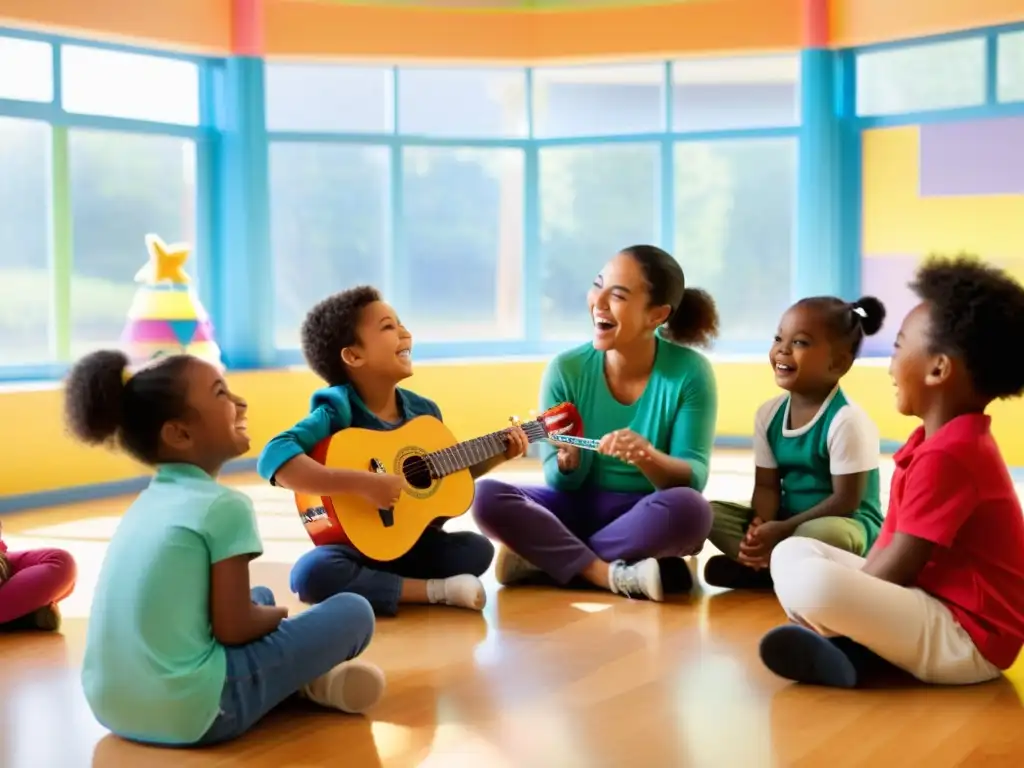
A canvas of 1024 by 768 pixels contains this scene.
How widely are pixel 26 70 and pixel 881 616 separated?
202 inches

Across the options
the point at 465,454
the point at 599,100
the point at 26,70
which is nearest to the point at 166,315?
the point at 26,70

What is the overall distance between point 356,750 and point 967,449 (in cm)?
138

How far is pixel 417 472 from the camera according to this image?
3.54 meters

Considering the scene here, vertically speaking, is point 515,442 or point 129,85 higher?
point 129,85

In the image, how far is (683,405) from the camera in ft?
12.4

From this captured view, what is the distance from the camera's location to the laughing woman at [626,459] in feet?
11.9

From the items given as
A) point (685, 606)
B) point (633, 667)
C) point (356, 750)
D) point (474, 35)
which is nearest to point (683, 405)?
point (685, 606)

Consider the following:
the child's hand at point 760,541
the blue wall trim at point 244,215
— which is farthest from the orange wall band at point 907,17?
the child's hand at point 760,541

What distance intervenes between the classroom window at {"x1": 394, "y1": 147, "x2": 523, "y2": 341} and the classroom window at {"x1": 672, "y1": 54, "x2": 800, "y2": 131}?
1.06 meters

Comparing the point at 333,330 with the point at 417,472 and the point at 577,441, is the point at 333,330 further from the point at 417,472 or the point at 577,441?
the point at 577,441

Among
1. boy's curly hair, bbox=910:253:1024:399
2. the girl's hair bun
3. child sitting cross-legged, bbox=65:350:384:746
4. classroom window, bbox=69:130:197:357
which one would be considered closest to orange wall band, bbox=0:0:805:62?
classroom window, bbox=69:130:197:357

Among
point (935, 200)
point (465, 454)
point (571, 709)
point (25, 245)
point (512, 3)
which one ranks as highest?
point (512, 3)

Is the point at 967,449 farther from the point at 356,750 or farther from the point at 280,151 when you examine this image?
the point at 280,151

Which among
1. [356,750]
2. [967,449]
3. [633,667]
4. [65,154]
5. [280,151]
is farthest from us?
[280,151]
